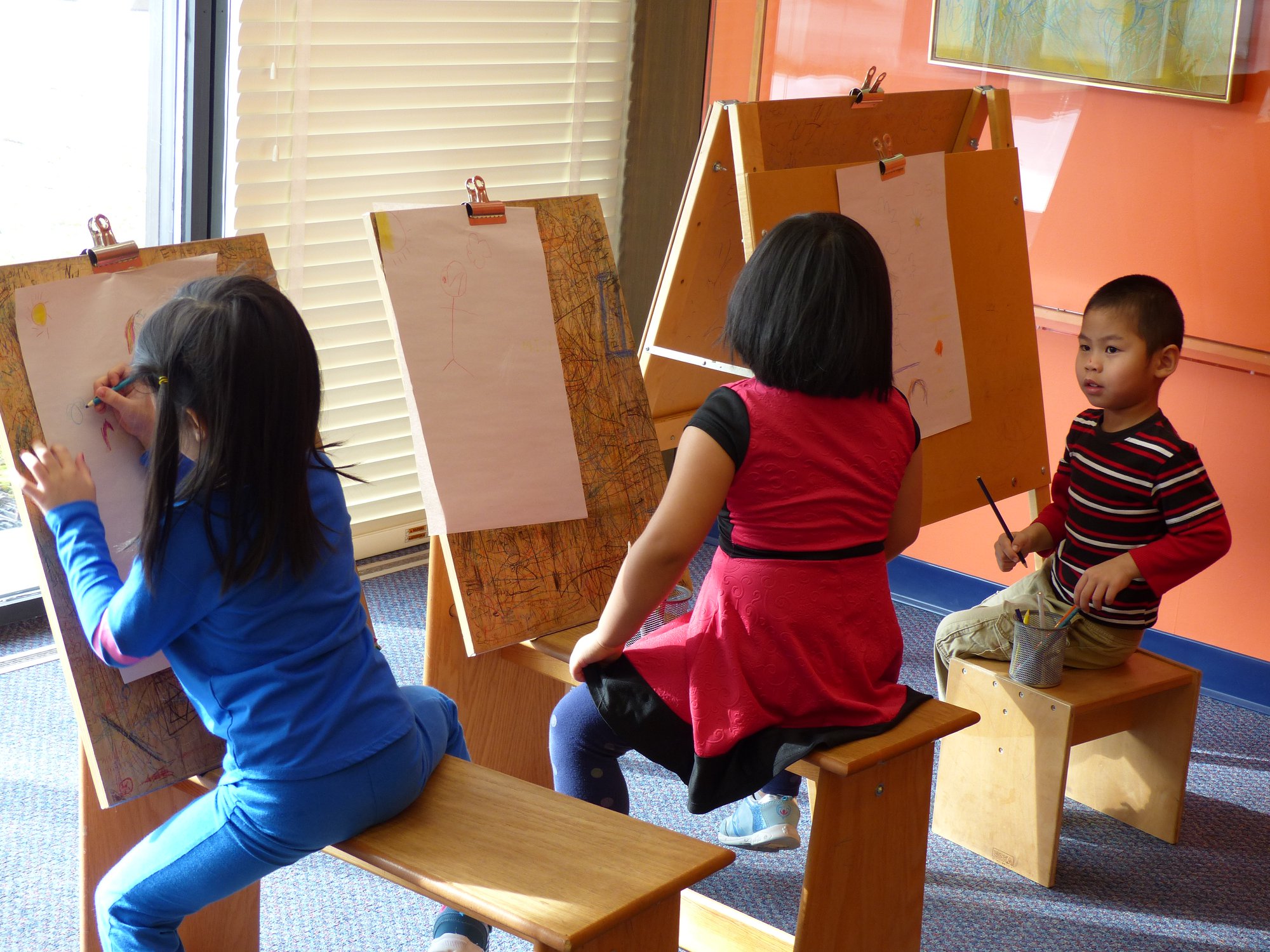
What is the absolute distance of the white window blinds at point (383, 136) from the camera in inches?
116

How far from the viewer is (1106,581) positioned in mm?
2236

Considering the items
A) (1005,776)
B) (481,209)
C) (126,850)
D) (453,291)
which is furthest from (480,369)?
(1005,776)

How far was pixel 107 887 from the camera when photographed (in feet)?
4.72

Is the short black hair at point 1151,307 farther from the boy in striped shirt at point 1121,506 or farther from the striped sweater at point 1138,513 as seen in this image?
the striped sweater at point 1138,513

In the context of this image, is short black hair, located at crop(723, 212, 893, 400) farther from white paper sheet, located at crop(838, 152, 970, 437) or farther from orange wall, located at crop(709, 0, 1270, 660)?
orange wall, located at crop(709, 0, 1270, 660)

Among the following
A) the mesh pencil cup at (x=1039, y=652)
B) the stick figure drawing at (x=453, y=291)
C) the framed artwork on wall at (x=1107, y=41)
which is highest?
the framed artwork on wall at (x=1107, y=41)

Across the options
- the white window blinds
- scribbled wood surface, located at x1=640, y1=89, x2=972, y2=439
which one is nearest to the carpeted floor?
scribbled wood surface, located at x1=640, y1=89, x2=972, y2=439

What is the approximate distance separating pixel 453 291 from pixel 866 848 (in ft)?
3.32

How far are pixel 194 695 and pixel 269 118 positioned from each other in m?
1.86

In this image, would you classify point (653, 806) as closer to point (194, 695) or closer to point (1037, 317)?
point (194, 695)

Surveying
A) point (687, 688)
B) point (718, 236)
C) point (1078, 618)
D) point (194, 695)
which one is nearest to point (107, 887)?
point (194, 695)

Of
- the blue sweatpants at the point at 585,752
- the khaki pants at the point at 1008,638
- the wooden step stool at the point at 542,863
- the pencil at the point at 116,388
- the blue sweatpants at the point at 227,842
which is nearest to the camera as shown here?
the wooden step stool at the point at 542,863

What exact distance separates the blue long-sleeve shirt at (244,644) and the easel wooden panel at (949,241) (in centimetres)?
107

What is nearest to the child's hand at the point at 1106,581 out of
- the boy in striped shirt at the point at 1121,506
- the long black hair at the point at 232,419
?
the boy in striped shirt at the point at 1121,506
